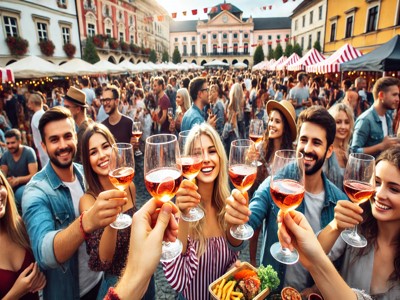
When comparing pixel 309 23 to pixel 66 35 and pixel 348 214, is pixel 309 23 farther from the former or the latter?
pixel 348 214

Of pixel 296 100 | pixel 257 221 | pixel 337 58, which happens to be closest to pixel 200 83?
pixel 257 221

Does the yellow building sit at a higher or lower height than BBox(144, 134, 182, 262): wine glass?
higher

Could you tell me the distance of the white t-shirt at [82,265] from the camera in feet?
6.29

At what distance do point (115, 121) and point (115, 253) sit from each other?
2.88 m

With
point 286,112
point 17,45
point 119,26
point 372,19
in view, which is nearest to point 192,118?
point 286,112

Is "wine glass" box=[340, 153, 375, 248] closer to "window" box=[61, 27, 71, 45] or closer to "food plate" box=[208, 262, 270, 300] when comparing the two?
"food plate" box=[208, 262, 270, 300]

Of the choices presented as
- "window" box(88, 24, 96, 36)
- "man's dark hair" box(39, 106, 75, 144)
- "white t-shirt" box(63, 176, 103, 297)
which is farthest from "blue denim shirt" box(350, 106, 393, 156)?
"window" box(88, 24, 96, 36)

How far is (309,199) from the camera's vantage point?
1.91m

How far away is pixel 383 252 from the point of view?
57.0 inches

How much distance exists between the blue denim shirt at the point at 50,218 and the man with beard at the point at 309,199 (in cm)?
120

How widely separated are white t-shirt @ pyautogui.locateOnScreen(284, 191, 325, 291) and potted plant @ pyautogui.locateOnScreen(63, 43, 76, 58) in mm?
25866

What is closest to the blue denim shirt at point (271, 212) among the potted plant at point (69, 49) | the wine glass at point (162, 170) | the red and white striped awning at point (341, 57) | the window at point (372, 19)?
the wine glass at point (162, 170)

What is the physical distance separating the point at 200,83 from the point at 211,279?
11.0ft

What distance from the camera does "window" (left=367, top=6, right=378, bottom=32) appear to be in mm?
16230
